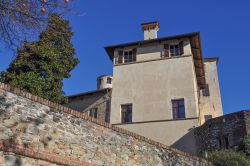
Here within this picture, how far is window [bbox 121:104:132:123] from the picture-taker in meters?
22.4

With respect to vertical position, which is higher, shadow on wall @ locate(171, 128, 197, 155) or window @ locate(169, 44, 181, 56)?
window @ locate(169, 44, 181, 56)

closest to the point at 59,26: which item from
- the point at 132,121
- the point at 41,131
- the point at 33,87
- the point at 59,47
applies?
the point at 41,131

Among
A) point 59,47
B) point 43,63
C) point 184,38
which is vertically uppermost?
point 184,38

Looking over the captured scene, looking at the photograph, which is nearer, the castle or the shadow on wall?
the shadow on wall

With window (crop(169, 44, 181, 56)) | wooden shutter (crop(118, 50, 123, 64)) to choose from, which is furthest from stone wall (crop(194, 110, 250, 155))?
wooden shutter (crop(118, 50, 123, 64))

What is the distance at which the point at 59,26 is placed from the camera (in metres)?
7.44

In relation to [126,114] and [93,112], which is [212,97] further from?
[126,114]

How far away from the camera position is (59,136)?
8.31 metres

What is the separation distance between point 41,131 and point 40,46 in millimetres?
11773

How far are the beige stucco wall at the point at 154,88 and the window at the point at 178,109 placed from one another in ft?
0.77

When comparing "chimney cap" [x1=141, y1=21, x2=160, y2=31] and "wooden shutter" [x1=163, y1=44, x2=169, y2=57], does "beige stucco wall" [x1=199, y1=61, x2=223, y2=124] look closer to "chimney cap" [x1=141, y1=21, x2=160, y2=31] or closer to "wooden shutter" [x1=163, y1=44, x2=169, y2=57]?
"chimney cap" [x1=141, y1=21, x2=160, y2=31]

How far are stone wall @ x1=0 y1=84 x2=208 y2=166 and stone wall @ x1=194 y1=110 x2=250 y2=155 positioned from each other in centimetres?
852

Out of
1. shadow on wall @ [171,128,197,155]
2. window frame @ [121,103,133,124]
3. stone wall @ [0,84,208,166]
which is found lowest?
stone wall @ [0,84,208,166]

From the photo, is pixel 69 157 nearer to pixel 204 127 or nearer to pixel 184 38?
pixel 204 127
